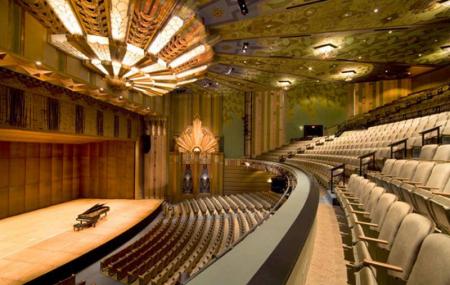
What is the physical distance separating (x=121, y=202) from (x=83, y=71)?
578cm

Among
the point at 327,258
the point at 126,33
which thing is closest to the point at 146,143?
the point at 126,33

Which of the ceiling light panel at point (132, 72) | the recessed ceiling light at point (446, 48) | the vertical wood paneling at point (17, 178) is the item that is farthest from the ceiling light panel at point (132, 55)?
the recessed ceiling light at point (446, 48)

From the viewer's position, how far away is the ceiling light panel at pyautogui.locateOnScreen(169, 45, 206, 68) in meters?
5.97

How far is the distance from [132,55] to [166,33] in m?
0.76

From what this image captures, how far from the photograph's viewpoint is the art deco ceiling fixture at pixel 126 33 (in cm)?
378

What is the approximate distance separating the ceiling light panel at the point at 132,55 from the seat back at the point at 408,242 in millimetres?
4741

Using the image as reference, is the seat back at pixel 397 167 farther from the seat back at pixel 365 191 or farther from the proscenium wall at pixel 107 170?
the proscenium wall at pixel 107 170

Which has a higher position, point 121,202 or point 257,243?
point 257,243

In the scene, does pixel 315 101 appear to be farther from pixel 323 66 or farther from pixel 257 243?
pixel 257 243

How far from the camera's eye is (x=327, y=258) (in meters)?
1.70

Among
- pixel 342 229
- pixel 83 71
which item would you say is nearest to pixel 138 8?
pixel 83 71

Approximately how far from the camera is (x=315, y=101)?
11.7 metres

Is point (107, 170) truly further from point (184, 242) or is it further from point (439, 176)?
point (439, 176)

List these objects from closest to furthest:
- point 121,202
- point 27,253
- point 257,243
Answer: point 257,243, point 27,253, point 121,202
